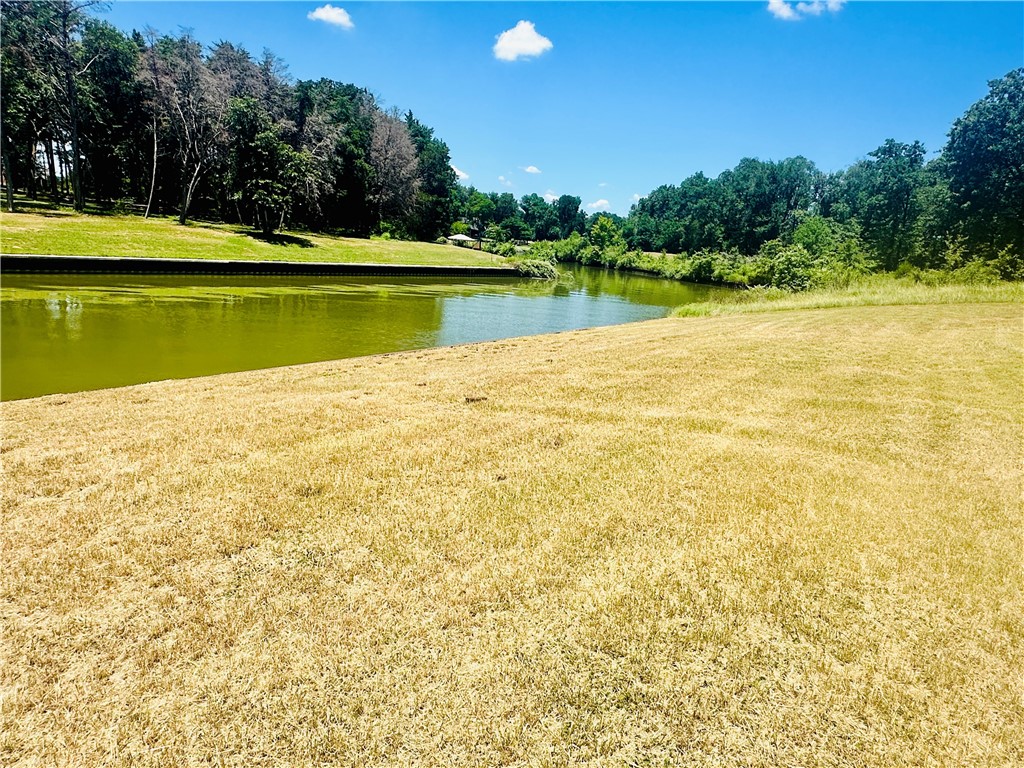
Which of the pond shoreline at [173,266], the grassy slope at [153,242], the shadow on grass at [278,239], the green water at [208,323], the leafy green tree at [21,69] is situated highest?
the leafy green tree at [21,69]

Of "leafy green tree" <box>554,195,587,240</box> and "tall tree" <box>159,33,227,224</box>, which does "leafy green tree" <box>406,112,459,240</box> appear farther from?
"leafy green tree" <box>554,195,587,240</box>

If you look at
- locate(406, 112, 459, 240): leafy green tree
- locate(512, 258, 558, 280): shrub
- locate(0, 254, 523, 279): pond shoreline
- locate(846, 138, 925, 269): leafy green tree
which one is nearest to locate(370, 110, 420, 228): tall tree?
locate(406, 112, 459, 240): leafy green tree

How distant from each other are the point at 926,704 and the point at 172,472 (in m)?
4.19

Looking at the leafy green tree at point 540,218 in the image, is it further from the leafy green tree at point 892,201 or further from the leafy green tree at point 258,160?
the leafy green tree at point 258,160

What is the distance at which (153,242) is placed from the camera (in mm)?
21344

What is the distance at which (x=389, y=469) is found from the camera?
142 inches

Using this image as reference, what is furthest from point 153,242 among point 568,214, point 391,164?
point 568,214

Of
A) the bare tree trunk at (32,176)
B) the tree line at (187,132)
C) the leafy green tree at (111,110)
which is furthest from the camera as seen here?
the bare tree trunk at (32,176)

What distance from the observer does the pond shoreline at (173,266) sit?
14812 millimetres

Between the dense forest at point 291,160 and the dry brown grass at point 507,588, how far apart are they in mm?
27065

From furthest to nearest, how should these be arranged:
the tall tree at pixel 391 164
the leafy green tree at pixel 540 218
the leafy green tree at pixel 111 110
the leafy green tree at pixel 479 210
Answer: the leafy green tree at pixel 540 218 < the leafy green tree at pixel 479 210 < the tall tree at pixel 391 164 < the leafy green tree at pixel 111 110

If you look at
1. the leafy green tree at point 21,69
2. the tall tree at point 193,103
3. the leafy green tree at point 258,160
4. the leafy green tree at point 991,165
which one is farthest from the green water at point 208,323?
the leafy green tree at point 991,165

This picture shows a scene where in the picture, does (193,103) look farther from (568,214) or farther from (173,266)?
(568,214)

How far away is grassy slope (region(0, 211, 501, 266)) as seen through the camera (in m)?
17.4
